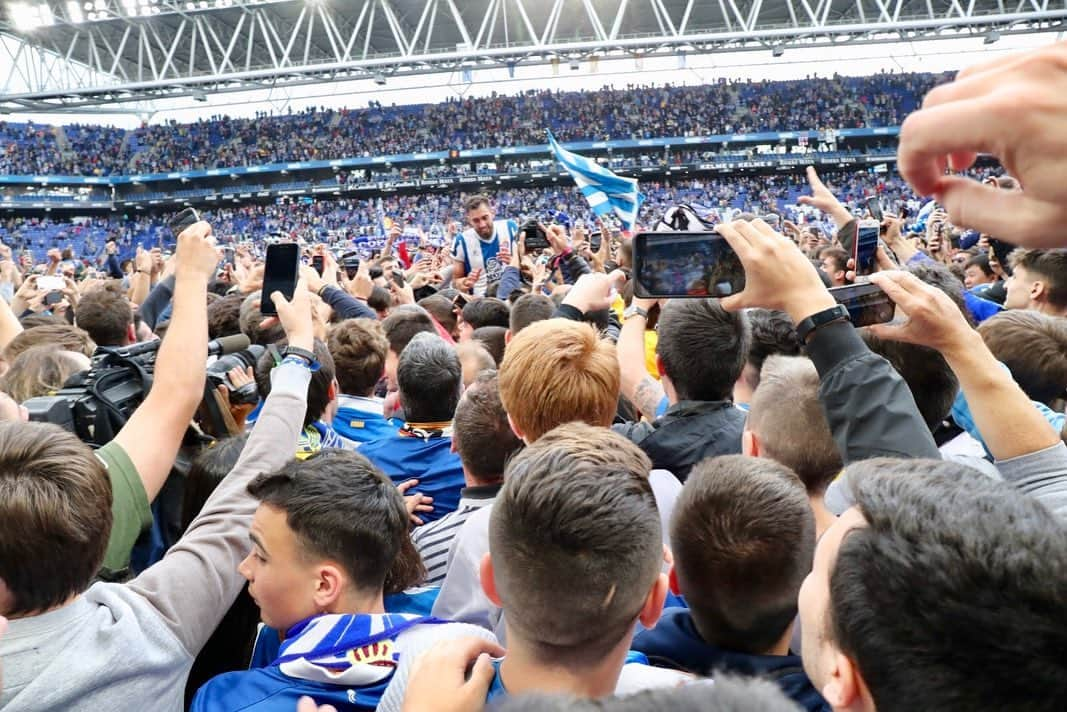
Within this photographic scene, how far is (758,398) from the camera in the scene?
212 cm

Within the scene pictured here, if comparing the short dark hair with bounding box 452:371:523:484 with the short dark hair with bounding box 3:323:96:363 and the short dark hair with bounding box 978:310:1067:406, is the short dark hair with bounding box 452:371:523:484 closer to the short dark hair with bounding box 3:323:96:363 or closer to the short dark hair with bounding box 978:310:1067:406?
the short dark hair with bounding box 978:310:1067:406

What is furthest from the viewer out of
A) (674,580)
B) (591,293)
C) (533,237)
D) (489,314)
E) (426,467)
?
(533,237)

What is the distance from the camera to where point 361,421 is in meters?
3.82

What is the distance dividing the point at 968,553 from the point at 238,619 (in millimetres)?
1975

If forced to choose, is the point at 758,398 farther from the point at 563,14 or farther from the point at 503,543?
the point at 563,14

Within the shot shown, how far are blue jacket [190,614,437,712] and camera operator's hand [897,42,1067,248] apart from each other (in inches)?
53.0

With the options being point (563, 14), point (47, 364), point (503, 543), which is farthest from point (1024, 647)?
point (563, 14)

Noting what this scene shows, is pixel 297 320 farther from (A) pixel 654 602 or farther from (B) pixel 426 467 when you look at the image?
(A) pixel 654 602

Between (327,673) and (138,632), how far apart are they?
41cm

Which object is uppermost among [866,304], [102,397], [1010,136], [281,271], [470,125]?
Result: [1010,136]

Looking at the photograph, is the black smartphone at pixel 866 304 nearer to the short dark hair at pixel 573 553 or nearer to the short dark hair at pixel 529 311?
the short dark hair at pixel 573 553

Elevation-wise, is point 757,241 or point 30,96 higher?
point 30,96

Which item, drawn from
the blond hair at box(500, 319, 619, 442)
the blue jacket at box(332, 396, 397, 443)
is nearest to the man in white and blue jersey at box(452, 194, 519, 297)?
the blue jacket at box(332, 396, 397, 443)

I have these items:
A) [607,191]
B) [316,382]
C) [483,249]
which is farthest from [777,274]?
[483,249]
